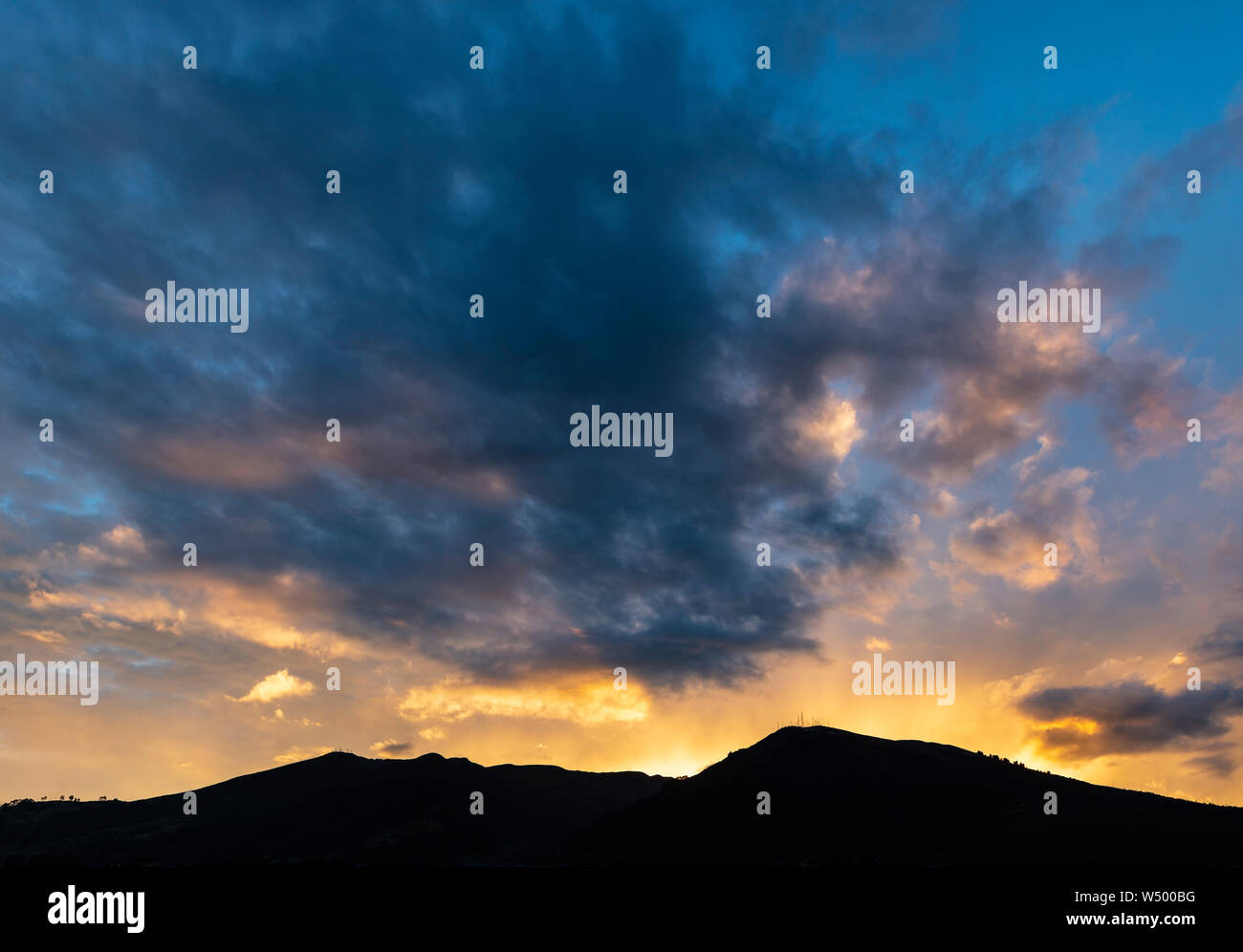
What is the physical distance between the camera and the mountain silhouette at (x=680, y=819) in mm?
95688

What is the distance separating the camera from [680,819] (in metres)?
124

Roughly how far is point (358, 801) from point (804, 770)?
7974 cm

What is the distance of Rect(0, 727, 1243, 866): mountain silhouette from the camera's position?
9569cm
